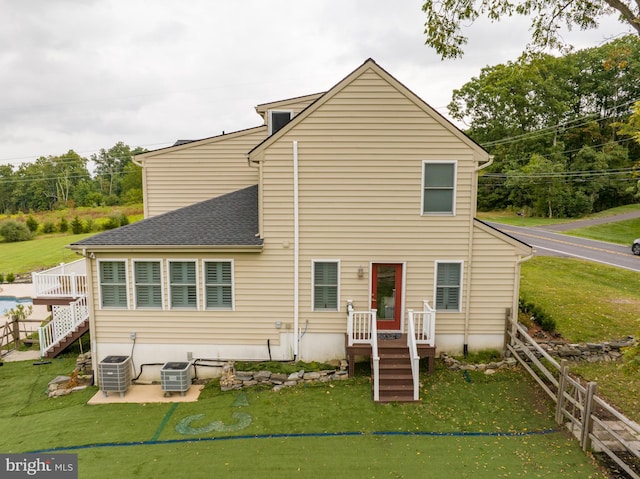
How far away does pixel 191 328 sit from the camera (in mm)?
10156

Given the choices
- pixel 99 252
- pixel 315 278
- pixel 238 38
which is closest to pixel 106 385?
pixel 99 252

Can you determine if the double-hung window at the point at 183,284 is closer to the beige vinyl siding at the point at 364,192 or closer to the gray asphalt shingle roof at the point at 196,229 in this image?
the gray asphalt shingle roof at the point at 196,229

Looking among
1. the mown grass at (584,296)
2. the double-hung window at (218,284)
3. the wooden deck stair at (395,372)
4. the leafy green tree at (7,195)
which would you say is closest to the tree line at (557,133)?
the mown grass at (584,296)

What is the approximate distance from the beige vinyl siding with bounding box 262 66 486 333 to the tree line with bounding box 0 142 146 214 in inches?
2741

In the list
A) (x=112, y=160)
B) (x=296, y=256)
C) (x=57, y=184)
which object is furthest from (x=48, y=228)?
(x=112, y=160)

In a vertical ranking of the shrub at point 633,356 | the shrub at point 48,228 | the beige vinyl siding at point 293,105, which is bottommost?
the shrub at point 48,228

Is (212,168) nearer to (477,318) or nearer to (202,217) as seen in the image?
(202,217)

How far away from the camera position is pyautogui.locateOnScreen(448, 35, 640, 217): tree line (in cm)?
3788

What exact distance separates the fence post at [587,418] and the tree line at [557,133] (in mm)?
36098

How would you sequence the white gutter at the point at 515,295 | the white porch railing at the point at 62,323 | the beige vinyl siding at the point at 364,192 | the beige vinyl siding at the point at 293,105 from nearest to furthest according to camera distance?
1. the beige vinyl siding at the point at 364,192
2. the white gutter at the point at 515,295
3. the white porch railing at the point at 62,323
4. the beige vinyl siding at the point at 293,105

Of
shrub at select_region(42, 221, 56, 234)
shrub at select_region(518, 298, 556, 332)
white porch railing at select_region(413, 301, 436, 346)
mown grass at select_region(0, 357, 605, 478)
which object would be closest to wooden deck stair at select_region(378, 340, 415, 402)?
mown grass at select_region(0, 357, 605, 478)

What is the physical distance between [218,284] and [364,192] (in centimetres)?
479

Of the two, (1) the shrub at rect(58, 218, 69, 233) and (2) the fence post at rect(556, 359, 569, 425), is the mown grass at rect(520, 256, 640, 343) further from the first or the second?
(1) the shrub at rect(58, 218, 69, 233)

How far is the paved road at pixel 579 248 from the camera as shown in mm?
19719
